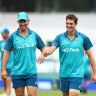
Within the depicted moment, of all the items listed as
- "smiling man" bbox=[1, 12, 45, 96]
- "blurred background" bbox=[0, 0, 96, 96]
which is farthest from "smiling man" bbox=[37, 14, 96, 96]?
"blurred background" bbox=[0, 0, 96, 96]

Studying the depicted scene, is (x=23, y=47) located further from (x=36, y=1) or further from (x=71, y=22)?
(x=36, y=1)

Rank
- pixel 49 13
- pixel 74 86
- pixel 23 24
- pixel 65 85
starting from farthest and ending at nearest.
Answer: pixel 49 13 < pixel 23 24 < pixel 65 85 < pixel 74 86

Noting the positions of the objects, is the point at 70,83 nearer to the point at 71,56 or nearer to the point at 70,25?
the point at 71,56

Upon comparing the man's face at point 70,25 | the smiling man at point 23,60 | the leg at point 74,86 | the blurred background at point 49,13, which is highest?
the blurred background at point 49,13

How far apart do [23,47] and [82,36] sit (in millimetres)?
1283

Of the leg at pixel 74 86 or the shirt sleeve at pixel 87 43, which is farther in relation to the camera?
the shirt sleeve at pixel 87 43

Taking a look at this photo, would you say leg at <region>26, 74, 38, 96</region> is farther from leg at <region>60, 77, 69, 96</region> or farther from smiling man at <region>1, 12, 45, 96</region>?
leg at <region>60, 77, 69, 96</region>

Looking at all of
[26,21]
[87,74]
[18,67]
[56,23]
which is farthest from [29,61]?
[56,23]

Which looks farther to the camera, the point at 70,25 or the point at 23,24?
the point at 23,24

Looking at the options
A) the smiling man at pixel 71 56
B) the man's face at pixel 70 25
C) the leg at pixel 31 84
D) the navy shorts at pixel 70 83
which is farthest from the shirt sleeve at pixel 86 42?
the leg at pixel 31 84

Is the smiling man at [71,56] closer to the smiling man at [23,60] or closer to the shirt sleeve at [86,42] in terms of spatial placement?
the shirt sleeve at [86,42]

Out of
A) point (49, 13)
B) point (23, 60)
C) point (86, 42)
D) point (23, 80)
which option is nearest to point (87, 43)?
point (86, 42)

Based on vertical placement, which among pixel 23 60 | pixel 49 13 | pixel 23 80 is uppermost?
pixel 49 13

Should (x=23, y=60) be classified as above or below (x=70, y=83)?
above
